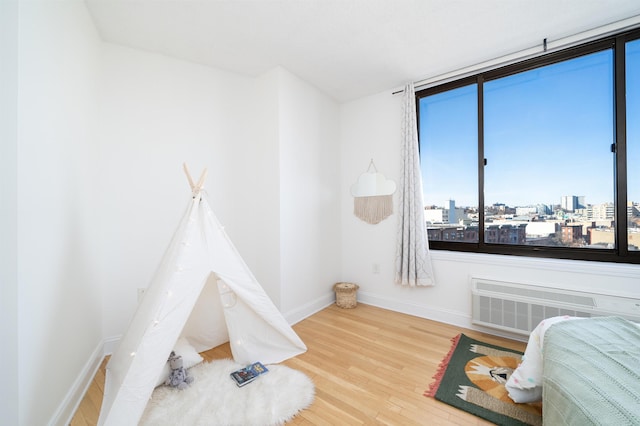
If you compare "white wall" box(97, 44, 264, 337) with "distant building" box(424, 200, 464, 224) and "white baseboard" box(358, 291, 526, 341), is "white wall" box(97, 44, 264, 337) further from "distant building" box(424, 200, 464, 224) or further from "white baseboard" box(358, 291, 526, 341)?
"distant building" box(424, 200, 464, 224)

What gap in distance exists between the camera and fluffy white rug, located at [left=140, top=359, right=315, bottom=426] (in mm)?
Answer: 1445

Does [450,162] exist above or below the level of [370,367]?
above

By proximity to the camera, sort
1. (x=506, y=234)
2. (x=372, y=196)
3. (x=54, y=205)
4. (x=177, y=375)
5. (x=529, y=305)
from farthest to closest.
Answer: (x=372, y=196)
(x=506, y=234)
(x=529, y=305)
(x=177, y=375)
(x=54, y=205)

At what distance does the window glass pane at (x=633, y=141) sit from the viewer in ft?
6.59

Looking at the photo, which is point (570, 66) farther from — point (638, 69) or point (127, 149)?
point (127, 149)

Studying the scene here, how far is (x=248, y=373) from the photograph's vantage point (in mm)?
1812

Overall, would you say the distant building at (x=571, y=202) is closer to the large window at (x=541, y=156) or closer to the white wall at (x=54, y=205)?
the large window at (x=541, y=156)

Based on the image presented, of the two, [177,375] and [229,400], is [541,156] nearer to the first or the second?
[229,400]

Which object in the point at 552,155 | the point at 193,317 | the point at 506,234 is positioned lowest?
the point at 193,317

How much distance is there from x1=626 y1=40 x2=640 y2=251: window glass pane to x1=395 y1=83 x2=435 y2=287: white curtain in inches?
59.7

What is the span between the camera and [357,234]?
134 inches

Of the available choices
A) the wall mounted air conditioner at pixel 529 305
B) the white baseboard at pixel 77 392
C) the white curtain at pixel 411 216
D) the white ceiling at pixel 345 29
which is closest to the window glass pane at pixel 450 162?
the white curtain at pixel 411 216

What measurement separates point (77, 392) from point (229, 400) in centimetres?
94

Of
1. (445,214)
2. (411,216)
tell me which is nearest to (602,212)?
(445,214)
